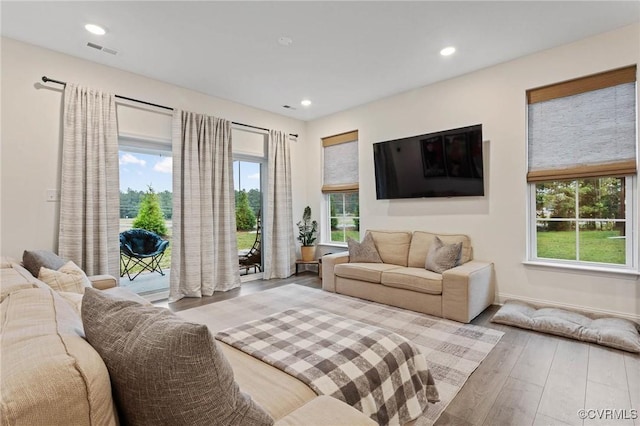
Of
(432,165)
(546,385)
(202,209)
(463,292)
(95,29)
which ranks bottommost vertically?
(546,385)

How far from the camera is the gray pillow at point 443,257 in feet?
11.7

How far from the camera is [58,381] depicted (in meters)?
0.62

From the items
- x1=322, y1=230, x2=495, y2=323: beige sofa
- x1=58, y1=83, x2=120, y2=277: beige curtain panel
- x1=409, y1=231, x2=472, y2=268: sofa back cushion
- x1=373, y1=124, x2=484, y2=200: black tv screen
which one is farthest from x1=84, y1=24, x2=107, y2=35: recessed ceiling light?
x1=409, y1=231, x2=472, y2=268: sofa back cushion

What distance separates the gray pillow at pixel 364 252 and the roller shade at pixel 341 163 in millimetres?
1148

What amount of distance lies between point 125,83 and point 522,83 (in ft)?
15.3

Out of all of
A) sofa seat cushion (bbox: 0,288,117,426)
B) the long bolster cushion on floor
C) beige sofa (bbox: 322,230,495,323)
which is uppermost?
sofa seat cushion (bbox: 0,288,117,426)

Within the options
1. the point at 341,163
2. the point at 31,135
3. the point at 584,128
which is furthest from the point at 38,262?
the point at 584,128

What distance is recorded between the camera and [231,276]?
185 inches

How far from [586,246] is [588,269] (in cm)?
27

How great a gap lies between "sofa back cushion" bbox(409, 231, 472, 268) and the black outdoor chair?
3.46 metres

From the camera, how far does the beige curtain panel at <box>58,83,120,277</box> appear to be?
3295 millimetres

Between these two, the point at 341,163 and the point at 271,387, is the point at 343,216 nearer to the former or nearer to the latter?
the point at 341,163

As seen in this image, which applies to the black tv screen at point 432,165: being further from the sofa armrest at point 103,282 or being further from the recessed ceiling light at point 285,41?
the sofa armrest at point 103,282

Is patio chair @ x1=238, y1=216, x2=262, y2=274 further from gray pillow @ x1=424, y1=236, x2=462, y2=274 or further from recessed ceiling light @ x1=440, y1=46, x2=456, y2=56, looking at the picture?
recessed ceiling light @ x1=440, y1=46, x2=456, y2=56
